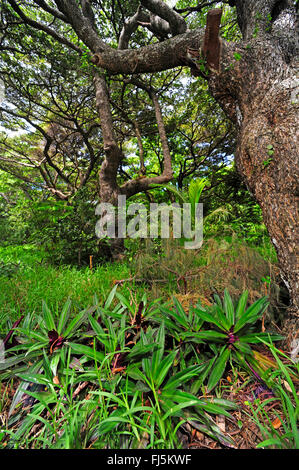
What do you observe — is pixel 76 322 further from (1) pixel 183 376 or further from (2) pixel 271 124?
(2) pixel 271 124

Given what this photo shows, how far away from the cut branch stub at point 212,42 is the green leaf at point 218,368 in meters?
2.33

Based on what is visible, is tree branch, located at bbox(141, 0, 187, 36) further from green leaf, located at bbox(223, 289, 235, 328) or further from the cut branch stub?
green leaf, located at bbox(223, 289, 235, 328)

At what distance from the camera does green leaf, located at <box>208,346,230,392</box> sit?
0.87 meters

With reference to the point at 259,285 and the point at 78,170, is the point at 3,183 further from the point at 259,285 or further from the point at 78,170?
the point at 259,285

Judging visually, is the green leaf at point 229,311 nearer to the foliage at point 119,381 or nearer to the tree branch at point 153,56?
the foliage at point 119,381

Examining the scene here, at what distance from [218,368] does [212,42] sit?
8.32ft

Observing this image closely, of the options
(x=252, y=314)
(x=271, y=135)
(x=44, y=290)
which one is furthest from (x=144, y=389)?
(x=271, y=135)

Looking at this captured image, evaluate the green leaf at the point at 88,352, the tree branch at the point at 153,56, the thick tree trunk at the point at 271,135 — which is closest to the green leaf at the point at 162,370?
the green leaf at the point at 88,352

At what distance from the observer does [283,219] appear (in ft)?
4.12

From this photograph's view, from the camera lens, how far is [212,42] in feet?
5.82

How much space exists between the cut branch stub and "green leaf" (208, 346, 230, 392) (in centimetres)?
233

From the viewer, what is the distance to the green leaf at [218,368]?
866mm

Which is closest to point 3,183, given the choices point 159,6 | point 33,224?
point 33,224

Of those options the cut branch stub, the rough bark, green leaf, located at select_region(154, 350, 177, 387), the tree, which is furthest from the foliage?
the cut branch stub
